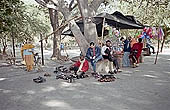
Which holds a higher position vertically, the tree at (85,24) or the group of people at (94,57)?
the tree at (85,24)

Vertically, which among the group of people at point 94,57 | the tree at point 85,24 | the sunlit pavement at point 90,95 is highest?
the tree at point 85,24


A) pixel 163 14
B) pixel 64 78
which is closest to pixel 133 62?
pixel 64 78

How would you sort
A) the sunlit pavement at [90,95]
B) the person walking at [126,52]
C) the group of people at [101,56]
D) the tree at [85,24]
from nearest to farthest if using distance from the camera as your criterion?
1. the sunlit pavement at [90,95]
2. the group of people at [101,56]
3. the tree at [85,24]
4. the person walking at [126,52]

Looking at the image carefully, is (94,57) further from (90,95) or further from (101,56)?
(90,95)

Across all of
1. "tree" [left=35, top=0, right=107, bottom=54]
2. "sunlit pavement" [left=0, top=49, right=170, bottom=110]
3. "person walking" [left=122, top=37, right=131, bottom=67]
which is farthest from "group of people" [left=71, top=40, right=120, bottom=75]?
"person walking" [left=122, top=37, right=131, bottom=67]

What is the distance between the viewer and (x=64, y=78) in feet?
25.4

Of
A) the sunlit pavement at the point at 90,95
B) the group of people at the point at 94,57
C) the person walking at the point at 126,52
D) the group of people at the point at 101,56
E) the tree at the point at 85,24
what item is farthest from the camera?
the person walking at the point at 126,52

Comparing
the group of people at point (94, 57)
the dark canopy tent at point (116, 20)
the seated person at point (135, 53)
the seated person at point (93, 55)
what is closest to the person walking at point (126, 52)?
the seated person at point (135, 53)

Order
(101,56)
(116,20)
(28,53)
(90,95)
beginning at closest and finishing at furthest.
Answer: (90,95), (101,56), (116,20), (28,53)

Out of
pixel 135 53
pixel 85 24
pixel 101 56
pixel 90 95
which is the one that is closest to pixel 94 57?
pixel 101 56

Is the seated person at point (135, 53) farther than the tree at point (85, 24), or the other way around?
the seated person at point (135, 53)

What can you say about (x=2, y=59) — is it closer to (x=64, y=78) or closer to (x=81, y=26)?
(x=81, y=26)

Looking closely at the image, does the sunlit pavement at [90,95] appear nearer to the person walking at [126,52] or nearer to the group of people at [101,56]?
the group of people at [101,56]

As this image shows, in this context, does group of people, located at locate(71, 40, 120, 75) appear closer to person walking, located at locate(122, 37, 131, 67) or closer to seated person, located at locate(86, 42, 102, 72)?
seated person, located at locate(86, 42, 102, 72)
